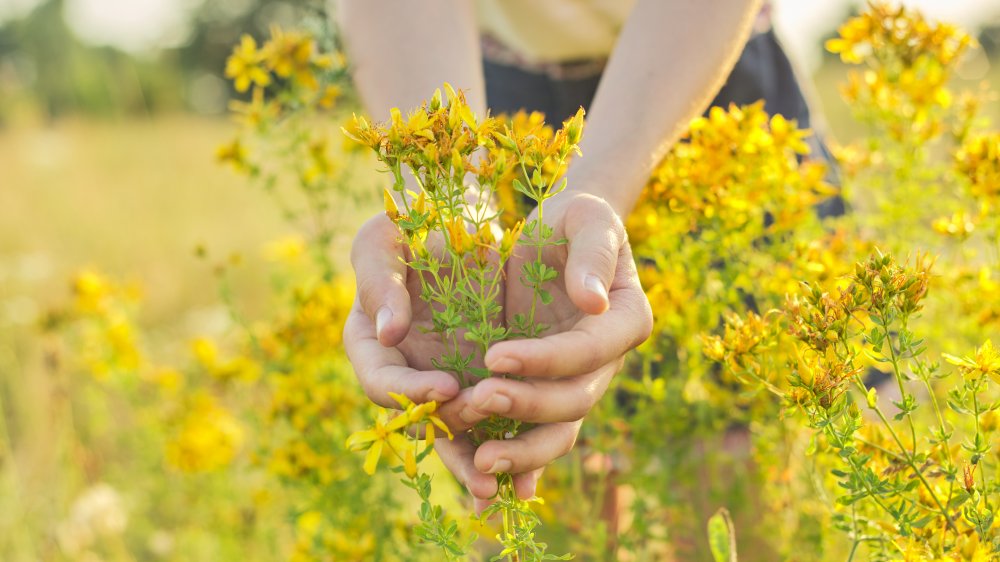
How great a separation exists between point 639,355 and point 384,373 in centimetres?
82

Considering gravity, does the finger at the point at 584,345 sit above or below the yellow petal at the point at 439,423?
above

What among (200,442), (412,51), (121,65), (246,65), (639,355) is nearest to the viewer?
(412,51)

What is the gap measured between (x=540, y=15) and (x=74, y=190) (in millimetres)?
5778

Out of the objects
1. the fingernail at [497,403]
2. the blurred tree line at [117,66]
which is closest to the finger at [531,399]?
the fingernail at [497,403]

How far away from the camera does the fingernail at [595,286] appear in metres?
0.92

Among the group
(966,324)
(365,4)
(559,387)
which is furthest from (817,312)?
(365,4)

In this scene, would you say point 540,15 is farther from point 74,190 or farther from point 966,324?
point 74,190

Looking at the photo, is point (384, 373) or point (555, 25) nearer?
point (384, 373)

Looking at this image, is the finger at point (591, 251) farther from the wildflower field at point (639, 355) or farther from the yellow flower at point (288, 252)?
the yellow flower at point (288, 252)

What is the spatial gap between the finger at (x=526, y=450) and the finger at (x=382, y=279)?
17 centimetres

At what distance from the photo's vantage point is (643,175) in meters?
1.35

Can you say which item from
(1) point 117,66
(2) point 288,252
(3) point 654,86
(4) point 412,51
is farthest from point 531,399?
(1) point 117,66

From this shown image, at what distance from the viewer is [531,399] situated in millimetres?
930

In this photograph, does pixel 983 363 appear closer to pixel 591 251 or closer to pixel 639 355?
pixel 591 251
